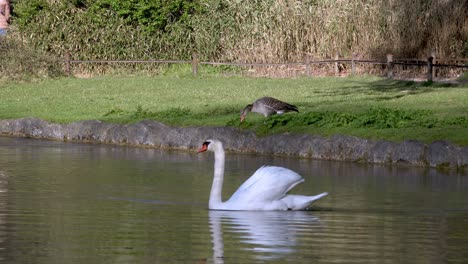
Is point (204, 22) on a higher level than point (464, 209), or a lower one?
higher

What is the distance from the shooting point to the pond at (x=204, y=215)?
11.3 meters

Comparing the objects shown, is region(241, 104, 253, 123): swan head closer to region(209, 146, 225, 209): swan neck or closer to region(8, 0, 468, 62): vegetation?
region(209, 146, 225, 209): swan neck

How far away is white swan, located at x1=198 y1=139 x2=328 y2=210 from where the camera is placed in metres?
14.3

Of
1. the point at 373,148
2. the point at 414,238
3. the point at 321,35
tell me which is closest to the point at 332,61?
the point at 321,35

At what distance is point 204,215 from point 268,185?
32.7 inches

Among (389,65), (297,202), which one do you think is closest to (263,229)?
(297,202)

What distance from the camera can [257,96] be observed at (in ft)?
104

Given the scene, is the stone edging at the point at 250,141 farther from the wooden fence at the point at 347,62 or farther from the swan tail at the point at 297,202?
the wooden fence at the point at 347,62

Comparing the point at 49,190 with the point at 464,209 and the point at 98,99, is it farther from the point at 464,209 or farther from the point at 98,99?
the point at 98,99

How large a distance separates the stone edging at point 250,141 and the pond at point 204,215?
486 mm

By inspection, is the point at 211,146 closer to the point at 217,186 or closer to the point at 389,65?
the point at 217,186

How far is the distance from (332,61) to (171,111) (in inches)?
539

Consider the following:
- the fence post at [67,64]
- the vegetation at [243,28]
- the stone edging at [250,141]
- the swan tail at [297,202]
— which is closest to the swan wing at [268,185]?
the swan tail at [297,202]

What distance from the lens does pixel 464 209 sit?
15.2m
